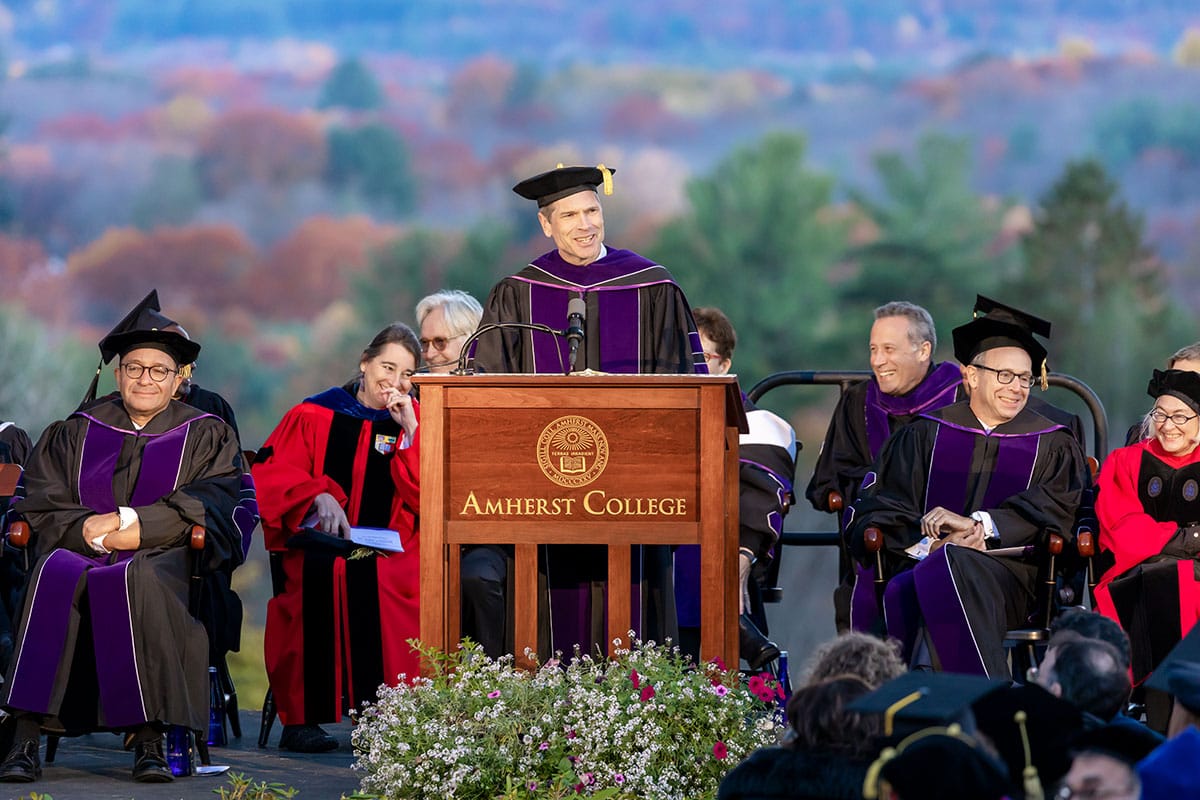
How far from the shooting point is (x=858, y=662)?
3.53 meters

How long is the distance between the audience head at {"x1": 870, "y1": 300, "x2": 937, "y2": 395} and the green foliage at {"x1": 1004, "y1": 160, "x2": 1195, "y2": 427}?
A: 10.1 metres

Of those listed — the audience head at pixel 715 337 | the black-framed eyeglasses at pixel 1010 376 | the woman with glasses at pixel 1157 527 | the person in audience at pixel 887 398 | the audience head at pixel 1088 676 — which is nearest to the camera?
the audience head at pixel 1088 676

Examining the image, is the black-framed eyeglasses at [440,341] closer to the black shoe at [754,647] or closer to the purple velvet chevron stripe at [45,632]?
the black shoe at [754,647]

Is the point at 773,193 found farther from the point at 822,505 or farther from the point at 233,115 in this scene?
the point at 822,505

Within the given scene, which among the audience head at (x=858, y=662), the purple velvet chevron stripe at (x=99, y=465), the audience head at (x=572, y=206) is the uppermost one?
the audience head at (x=572, y=206)

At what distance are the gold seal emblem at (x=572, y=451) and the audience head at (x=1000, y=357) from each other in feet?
6.18

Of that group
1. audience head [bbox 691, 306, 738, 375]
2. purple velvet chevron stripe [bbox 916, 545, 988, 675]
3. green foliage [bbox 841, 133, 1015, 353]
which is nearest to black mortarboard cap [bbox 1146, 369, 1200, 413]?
purple velvet chevron stripe [bbox 916, 545, 988, 675]

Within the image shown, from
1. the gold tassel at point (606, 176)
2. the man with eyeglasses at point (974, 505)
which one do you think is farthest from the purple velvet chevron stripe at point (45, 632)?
the man with eyeglasses at point (974, 505)

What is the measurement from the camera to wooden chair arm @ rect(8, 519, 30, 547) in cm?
610

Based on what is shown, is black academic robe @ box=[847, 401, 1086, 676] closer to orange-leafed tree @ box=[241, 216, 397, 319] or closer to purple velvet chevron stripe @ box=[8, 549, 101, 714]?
purple velvet chevron stripe @ box=[8, 549, 101, 714]

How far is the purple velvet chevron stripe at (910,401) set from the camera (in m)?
7.16

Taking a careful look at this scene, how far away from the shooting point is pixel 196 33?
16.5 metres

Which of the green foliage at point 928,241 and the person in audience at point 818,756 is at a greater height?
the green foliage at point 928,241

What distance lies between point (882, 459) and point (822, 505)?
43 cm
